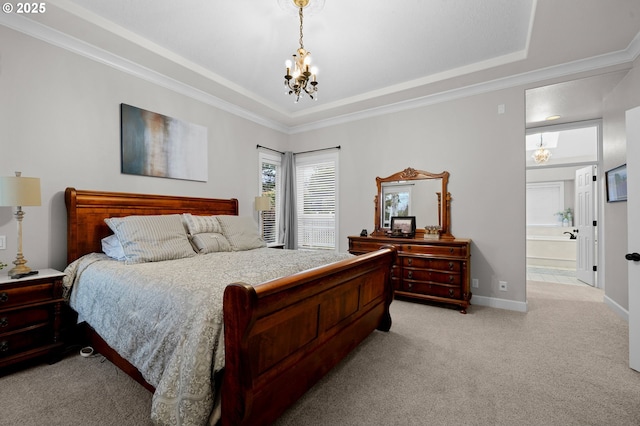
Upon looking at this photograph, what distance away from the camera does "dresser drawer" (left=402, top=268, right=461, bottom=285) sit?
11.5ft

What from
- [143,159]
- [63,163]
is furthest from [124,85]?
[63,163]

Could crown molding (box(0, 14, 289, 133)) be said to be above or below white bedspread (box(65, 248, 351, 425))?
above

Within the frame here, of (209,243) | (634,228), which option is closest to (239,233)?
(209,243)

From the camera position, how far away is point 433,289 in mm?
3648

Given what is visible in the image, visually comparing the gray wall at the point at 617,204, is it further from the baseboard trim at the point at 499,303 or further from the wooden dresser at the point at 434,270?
the wooden dresser at the point at 434,270

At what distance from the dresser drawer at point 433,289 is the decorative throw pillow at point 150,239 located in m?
2.71

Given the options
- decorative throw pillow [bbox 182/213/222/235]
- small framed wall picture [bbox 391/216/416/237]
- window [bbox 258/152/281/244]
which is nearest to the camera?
decorative throw pillow [bbox 182/213/222/235]

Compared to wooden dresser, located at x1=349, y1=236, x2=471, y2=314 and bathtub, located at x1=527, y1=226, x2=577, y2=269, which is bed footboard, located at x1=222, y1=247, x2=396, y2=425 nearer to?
wooden dresser, located at x1=349, y1=236, x2=471, y2=314

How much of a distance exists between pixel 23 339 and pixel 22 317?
6.7 inches

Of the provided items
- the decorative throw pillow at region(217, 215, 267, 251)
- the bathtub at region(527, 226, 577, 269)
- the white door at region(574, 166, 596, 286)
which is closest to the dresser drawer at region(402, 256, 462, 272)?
the decorative throw pillow at region(217, 215, 267, 251)

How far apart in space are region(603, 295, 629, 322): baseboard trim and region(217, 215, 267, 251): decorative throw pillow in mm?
4296

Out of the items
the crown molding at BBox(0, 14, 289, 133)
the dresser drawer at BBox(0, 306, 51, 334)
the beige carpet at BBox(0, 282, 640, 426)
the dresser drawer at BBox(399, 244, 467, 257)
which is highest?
the crown molding at BBox(0, 14, 289, 133)

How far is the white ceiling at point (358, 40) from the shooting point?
2436mm

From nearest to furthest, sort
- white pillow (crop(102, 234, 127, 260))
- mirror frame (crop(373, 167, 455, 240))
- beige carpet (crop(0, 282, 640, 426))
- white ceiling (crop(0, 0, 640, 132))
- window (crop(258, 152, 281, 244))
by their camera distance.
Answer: beige carpet (crop(0, 282, 640, 426))
white ceiling (crop(0, 0, 640, 132))
white pillow (crop(102, 234, 127, 260))
mirror frame (crop(373, 167, 455, 240))
window (crop(258, 152, 281, 244))
